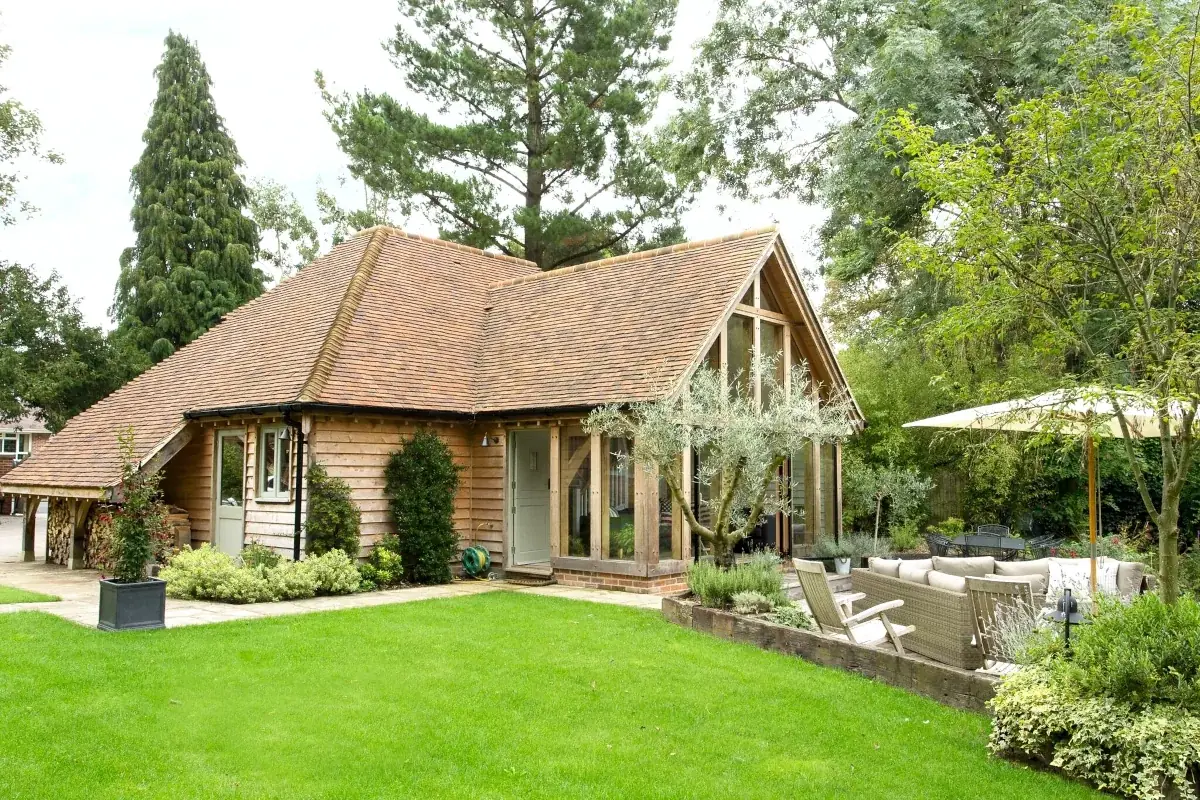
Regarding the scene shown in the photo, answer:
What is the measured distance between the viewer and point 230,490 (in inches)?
576

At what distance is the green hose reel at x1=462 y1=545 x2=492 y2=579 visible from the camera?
1411 centimetres

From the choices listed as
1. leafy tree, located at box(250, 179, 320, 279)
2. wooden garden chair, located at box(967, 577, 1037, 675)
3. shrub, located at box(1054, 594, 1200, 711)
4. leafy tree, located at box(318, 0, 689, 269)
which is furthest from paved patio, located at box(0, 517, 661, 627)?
leafy tree, located at box(250, 179, 320, 279)

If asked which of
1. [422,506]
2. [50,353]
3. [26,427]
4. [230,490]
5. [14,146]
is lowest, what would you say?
[422,506]

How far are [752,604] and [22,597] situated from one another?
9.38 metres

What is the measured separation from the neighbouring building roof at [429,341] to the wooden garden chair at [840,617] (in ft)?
15.4

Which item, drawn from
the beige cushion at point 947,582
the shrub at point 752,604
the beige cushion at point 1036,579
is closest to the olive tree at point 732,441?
the shrub at point 752,604

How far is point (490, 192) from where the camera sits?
2578cm

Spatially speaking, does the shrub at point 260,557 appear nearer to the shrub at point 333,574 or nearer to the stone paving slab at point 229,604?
the shrub at point 333,574

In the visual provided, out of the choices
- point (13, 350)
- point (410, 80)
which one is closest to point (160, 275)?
point (13, 350)

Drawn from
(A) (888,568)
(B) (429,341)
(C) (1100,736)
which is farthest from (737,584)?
(B) (429,341)

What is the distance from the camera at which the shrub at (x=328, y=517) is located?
12547 millimetres

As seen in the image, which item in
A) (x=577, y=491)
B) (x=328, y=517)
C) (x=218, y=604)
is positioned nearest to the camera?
(x=218, y=604)

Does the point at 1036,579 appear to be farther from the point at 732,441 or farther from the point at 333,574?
the point at 333,574

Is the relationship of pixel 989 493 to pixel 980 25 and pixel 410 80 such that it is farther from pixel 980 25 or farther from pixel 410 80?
pixel 410 80
